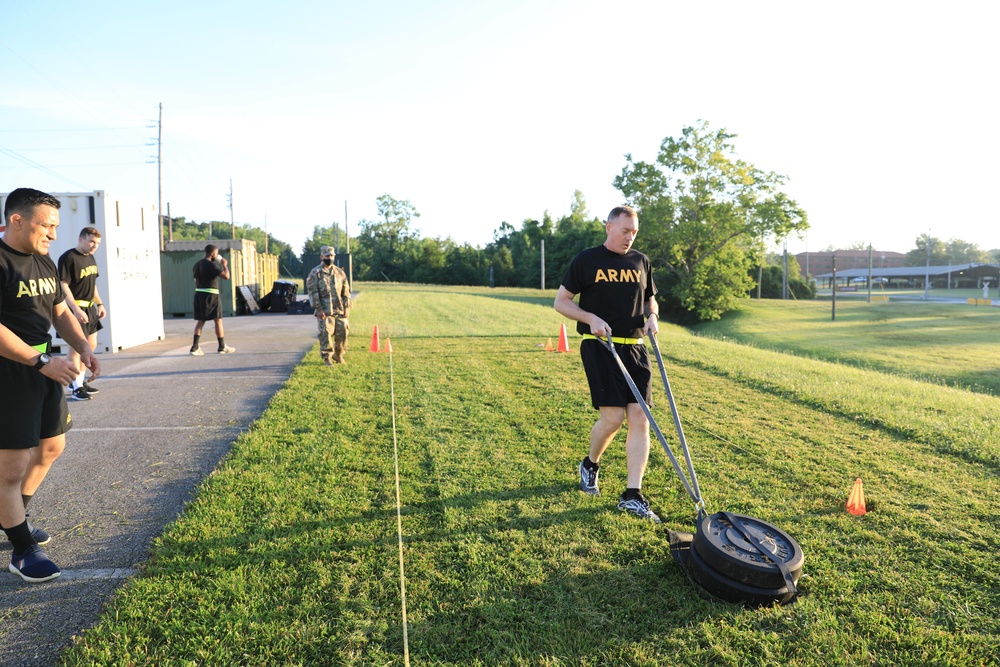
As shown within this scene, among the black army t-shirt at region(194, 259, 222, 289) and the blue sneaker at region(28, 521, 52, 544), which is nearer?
the blue sneaker at region(28, 521, 52, 544)

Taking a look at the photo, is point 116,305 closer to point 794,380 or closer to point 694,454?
point 694,454

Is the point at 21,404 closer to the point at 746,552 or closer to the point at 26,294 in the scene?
the point at 26,294

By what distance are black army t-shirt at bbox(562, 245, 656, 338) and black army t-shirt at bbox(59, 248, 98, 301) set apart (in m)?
6.10

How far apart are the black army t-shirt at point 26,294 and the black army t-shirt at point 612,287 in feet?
10.7

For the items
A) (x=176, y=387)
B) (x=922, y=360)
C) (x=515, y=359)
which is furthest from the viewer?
(x=922, y=360)

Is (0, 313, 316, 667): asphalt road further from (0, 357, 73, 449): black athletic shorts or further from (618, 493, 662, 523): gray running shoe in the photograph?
(618, 493, 662, 523): gray running shoe

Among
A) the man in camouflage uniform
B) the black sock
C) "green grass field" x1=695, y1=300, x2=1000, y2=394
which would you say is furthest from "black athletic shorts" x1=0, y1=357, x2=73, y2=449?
"green grass field" x1=695, y1=300, x2=1000, y2=394

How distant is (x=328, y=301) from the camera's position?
396 inches

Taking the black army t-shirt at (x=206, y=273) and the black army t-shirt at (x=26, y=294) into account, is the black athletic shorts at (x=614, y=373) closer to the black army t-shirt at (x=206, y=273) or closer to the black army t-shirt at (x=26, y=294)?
the black army t-shirt at (x=26, y=294)

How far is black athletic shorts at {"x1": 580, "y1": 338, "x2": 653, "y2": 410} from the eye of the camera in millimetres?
4320

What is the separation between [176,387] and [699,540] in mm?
7589

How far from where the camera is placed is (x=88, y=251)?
7.08 m

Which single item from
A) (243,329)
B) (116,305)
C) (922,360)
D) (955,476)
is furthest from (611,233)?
(922,360)

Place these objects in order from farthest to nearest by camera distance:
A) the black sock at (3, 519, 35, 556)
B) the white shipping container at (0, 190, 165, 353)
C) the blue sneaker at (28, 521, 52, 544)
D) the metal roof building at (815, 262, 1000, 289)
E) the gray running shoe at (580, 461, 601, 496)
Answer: the metal roof building at (815, 262, 1000, 289)
the white shipping container at (0, 190, 165, 353)
the gray running shoe at (580, 461, 601, 496)
the blue sneaker at (28, 521, 52, 544)
the black sock at (3, 519, 35, 556)
